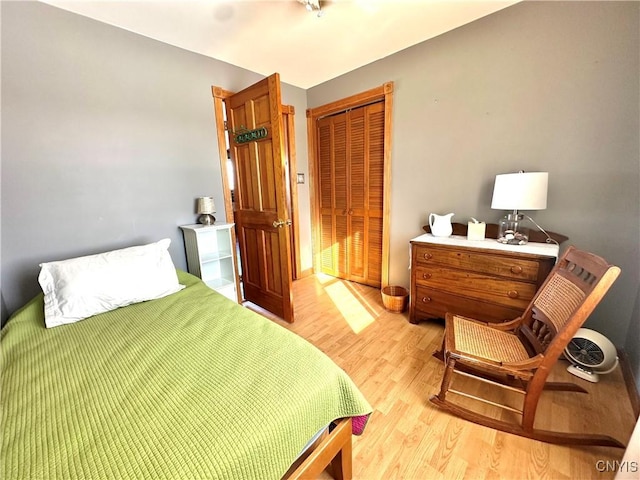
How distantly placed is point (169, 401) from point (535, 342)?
5.72 ft

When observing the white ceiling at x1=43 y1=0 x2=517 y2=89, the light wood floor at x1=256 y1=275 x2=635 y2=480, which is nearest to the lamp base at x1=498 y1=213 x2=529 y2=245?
the light wood floor at x1=256 y1=275 x2=635 y2=480

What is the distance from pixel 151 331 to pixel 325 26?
2373 millimetres

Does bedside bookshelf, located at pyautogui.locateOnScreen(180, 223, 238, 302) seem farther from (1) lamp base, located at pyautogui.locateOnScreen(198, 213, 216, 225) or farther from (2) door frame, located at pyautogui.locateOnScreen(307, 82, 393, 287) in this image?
(2) door frame, located at pyautogui.locateOnScreen(307, 82, 393, 287)

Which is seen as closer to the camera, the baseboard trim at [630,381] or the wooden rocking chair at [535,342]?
the wooden rocking chair at [535,342]

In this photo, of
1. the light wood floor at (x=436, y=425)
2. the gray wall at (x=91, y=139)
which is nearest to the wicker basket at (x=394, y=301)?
the light wood floor at (x=436, y=425)

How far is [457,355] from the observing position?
1.32 m

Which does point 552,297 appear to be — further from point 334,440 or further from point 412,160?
point 412,160

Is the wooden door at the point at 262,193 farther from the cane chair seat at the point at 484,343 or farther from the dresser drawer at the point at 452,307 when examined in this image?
the cane chair seat at the point at 484,343

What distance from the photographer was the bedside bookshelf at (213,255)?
88.7 inches

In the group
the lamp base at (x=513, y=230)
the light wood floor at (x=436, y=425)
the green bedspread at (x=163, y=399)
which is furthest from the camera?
the lamp base at (x=513, y=230)

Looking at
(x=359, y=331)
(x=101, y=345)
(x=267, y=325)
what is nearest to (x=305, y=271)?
(x=359, y=331)

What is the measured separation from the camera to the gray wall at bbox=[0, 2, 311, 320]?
1.60 metres

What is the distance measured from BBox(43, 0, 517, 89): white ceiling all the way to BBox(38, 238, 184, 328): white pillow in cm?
166

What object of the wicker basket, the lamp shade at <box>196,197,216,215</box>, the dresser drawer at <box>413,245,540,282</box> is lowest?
the wicker basket
